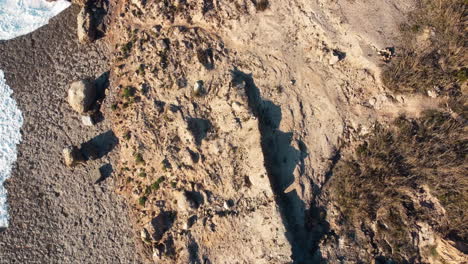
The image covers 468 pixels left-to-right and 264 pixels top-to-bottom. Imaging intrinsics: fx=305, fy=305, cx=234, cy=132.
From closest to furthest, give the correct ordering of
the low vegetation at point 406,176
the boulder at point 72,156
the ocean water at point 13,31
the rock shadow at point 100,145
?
the low vegetation at point 406,176 → the boulder at point 72,156 → the rock shadow at point 100,145 → the ocean water at point 13,31

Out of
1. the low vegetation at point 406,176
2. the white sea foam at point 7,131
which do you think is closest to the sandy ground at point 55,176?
the white sea foam at point 7,131

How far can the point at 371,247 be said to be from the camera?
1416cm

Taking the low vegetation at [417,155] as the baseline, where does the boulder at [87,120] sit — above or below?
below

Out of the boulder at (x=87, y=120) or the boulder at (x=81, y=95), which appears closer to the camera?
the boulder at (x=81, y=95)

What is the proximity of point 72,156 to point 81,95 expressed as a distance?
326cm

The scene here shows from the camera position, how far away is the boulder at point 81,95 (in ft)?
53.2

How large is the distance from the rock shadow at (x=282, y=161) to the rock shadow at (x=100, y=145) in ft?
24.4

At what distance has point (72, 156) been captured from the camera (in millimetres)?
16078

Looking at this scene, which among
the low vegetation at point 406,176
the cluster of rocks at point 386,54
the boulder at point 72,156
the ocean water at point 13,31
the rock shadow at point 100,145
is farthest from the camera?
the ocean water at point 13,31

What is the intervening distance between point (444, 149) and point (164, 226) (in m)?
13.6

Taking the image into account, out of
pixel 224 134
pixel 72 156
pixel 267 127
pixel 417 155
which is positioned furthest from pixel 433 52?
pixel 72 156

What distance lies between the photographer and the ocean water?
54.4ft

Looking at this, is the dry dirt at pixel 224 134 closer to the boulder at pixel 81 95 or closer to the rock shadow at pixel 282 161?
the rock shadow at pixel 282 161

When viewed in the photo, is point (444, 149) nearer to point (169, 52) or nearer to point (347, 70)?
point (347, 70)
